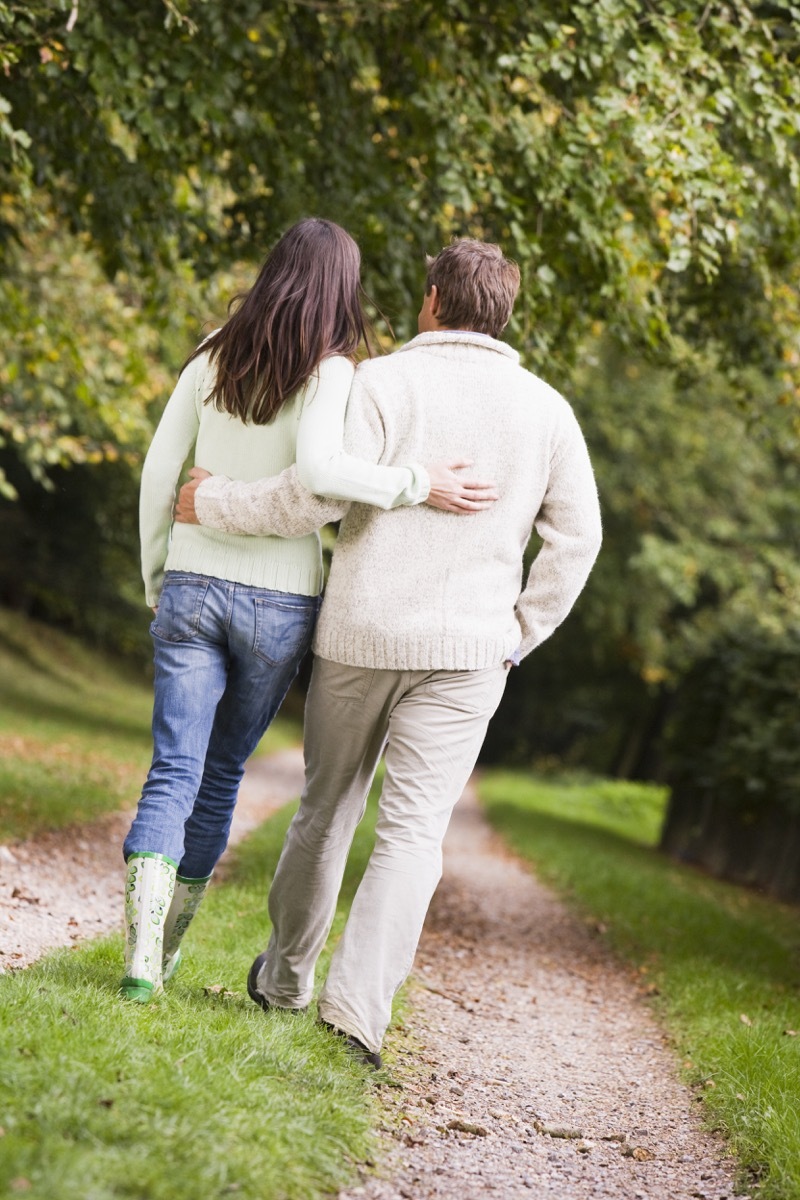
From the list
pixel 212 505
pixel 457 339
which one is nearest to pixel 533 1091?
pixel 212 505

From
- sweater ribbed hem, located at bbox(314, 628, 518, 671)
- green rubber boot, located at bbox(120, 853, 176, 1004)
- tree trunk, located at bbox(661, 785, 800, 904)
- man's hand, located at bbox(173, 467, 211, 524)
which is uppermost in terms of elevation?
man's hand, located at bbox(173, 467, 211, 524)

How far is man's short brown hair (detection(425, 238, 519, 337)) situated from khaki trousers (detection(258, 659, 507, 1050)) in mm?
971

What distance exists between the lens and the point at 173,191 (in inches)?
275

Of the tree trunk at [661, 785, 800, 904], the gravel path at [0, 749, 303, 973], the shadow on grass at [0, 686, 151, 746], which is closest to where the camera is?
the gravel path at [0, 749, 303, 973]

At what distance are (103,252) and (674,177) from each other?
10.7 feet

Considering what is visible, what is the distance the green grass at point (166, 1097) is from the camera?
2.36 metres

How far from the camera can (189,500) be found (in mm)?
3500

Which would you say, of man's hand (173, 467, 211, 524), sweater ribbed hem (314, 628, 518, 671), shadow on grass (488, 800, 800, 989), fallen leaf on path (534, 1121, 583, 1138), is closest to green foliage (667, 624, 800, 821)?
shadow on grass (488, 800, 800, 989)

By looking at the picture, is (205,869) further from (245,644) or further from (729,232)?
(729,232)

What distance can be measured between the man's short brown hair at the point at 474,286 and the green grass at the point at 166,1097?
6.48ft

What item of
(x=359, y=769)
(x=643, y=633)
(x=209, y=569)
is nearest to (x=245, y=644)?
(x=209, y=569)

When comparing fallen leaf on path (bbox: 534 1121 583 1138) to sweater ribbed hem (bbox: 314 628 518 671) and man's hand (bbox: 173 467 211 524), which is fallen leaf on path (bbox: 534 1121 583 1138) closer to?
sweater ribbed hem (bbox: 314 628 518 671)

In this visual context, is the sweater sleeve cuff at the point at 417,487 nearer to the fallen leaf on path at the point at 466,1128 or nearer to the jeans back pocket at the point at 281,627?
the jeans back pocket at the point at 281,627

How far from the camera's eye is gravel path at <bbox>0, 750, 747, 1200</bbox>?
10.6 feet
